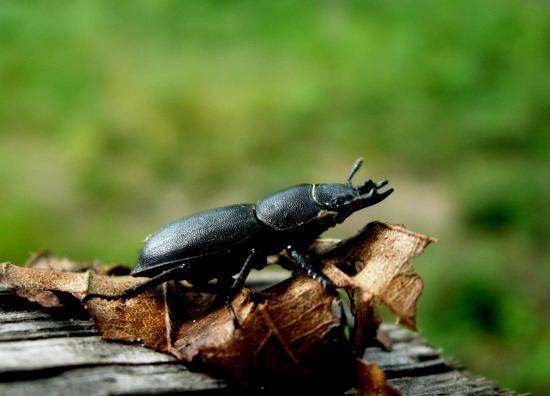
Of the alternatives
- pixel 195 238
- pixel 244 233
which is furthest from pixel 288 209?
pixel 195 238

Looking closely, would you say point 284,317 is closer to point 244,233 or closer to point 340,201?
point 244,233

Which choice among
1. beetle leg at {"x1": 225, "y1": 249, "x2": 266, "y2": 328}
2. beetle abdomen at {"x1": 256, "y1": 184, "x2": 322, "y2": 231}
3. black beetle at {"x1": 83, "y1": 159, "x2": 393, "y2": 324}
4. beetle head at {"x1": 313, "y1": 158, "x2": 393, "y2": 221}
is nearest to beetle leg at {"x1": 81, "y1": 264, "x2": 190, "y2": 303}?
black beetle at {"x1": 83, "y1": 159, "x2": 393, "y2": 324}

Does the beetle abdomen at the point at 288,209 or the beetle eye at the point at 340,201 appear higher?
the beetle abdomen at the point at 288,209

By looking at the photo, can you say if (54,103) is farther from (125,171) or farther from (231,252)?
(231,252)

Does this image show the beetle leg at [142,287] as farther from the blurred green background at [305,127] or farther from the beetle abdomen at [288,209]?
the blurred green background at [305,127]

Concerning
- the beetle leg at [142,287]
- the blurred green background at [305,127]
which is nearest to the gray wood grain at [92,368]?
the beetle leg at [142,287]

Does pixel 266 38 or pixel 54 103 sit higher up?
pixel 266 38

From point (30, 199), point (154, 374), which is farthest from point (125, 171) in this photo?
point (154, 374)

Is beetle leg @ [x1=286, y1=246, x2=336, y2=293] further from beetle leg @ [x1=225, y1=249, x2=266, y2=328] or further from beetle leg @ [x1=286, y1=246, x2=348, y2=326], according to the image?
beetle leg @ [x1=225, y1=249, x2=266, y2=328]
